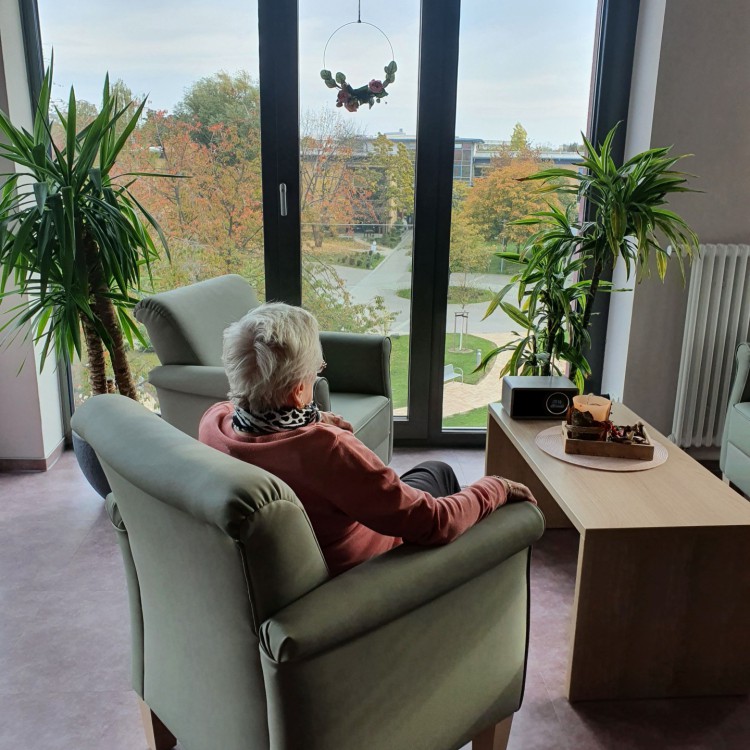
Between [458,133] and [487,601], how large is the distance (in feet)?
7.99

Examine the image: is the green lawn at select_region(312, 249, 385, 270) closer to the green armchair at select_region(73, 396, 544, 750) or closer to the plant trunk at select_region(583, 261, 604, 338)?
the plant trunk at select_region(583, 261, 604, 338)

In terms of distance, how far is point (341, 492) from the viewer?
54.7 inches

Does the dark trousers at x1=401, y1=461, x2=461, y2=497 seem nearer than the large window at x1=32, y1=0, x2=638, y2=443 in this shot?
Yes

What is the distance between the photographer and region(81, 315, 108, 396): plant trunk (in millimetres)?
2881

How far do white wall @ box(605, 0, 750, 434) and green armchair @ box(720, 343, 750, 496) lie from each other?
385mm

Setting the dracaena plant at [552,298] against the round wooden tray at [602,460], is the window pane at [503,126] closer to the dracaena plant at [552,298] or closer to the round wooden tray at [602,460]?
the dracaena plant at [552,298]

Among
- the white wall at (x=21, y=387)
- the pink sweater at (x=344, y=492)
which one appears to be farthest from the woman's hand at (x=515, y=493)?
the white wall at (x=21, y=387)

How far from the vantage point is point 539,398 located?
276 cm

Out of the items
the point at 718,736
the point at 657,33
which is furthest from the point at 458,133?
the point at 718,736

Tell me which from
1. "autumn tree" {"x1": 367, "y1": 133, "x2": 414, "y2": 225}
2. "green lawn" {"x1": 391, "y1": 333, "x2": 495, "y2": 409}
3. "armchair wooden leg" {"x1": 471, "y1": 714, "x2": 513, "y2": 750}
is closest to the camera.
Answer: "armchair wooden leg" {"x1": 471, "y1": 714, "x2": 513, "y2": 750}

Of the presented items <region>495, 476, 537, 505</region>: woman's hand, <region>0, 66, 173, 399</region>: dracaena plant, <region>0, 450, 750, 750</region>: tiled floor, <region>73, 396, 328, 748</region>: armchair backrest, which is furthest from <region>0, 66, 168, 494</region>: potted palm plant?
<region>495, 476, 537, 505</region>: woman's hand

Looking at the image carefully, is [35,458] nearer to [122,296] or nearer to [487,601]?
[122,296]

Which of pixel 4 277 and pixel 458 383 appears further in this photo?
pixel 458 383

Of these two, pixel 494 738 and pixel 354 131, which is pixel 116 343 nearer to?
pixel 354 131
